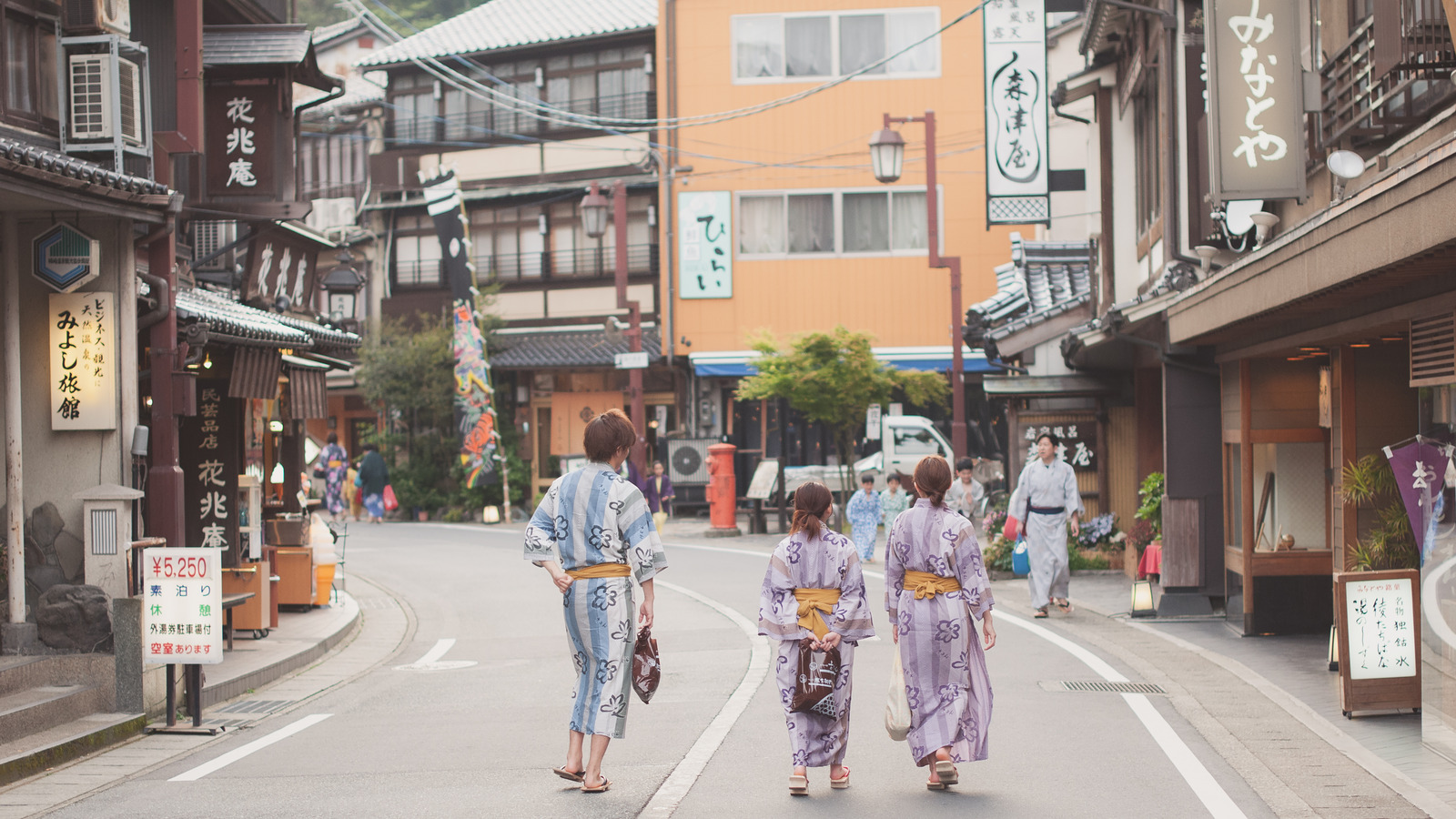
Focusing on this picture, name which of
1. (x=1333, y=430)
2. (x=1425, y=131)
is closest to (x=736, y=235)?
(x=1333, y=430)

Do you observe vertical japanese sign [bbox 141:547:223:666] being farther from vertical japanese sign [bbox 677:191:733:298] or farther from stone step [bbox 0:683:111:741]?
vertical japanese sign [bbox 677:191:733:298]

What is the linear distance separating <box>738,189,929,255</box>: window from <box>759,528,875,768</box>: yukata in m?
26.7

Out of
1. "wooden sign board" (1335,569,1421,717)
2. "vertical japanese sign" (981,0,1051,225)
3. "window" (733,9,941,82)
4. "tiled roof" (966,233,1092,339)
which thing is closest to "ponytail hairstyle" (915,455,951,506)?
"wooden sign board" (1335,569,1421,717)

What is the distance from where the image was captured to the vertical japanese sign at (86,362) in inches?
396

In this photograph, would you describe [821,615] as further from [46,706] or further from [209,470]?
[209,470]

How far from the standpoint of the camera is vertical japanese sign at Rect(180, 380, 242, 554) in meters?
13.7

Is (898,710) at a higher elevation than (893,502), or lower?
lower

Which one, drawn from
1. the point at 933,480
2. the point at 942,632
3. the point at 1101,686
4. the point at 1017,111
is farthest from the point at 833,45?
the point at 942,632

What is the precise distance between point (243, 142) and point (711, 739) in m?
8.77

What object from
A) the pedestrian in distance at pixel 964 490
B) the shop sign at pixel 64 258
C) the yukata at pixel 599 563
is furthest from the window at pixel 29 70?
the pedestrian in distance at pixel 964 490

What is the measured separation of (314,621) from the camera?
15.0 meters

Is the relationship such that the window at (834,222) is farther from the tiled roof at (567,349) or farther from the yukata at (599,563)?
the yukata at (599,563)

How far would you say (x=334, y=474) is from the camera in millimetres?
32031

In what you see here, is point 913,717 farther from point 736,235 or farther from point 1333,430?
point 736,235
